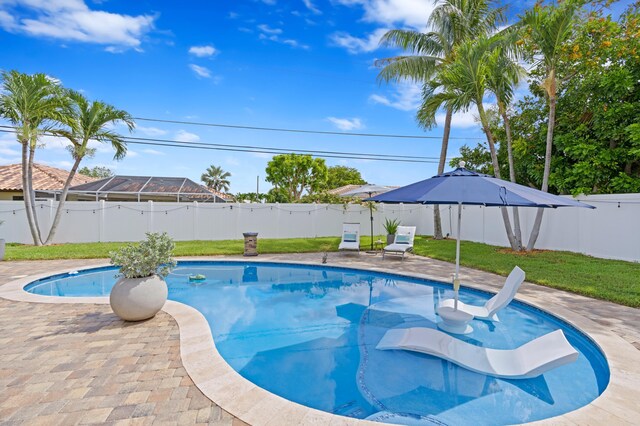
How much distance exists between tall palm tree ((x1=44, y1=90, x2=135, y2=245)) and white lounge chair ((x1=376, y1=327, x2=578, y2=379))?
553 inches

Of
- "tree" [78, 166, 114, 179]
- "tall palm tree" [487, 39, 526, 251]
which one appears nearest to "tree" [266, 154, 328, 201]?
"tall palm tree" [487, 39, 526, 251]

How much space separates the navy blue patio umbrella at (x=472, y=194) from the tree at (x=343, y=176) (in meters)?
40.7

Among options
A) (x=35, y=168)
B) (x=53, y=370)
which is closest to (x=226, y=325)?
(x=53, y=370)

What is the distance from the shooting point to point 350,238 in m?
13.2

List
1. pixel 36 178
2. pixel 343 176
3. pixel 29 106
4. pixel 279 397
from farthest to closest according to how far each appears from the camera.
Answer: pixel 343 176 → pixel 36 178 → pixel 29 106 → pixel 279 397

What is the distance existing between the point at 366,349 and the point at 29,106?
1432cm

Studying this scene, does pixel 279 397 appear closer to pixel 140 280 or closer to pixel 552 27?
pixel 140 280

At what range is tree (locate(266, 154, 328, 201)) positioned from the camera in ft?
113

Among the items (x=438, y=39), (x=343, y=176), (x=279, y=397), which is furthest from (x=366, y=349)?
(x=343, y=176)

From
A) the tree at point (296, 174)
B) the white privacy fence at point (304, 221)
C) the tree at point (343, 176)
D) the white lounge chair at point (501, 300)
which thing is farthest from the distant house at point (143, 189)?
the tree at point (343, 176)

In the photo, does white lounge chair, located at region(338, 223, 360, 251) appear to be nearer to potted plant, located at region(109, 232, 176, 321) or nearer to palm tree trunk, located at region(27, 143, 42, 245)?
potted plant, located at region(109, 232, 176, 321)

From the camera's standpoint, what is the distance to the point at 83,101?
13.0 meters

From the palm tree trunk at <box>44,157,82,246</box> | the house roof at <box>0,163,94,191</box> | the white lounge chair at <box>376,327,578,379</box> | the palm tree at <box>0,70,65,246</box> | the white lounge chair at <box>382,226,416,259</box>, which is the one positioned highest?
the palm tree at <box>0,70,65,246</box>

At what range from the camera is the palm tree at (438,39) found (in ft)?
48.1
